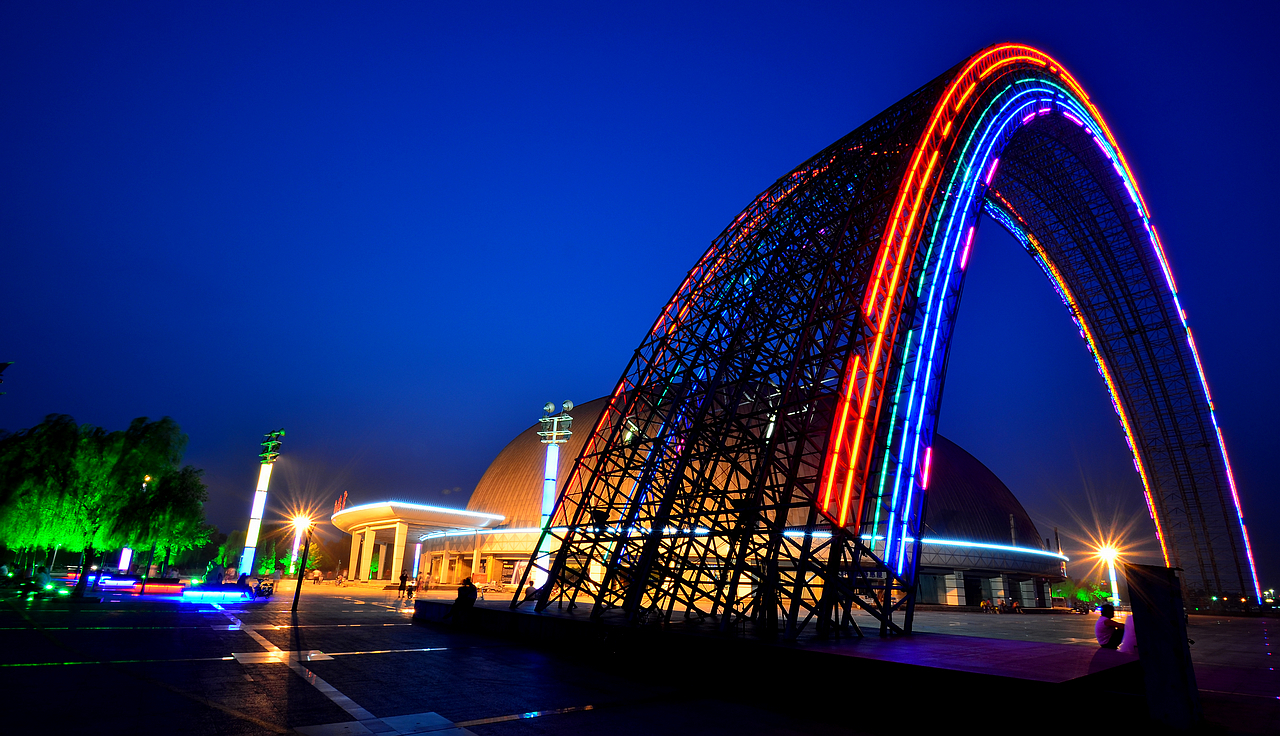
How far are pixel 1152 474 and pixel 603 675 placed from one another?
5063 centimetres

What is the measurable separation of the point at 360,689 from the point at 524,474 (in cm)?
6111

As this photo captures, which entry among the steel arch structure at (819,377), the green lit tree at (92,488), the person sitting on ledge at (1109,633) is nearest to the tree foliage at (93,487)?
the green lit tree at (92,488)

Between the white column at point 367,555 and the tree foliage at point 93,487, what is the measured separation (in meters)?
27.1

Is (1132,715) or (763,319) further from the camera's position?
(763,319)

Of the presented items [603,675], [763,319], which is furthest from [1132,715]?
[763,319]

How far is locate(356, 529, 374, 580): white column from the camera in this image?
241ft

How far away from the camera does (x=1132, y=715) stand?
299 inches

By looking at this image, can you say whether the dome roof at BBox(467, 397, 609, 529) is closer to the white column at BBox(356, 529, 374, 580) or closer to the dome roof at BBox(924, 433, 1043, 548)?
the white column at BBox(356, 529, 374, 580)

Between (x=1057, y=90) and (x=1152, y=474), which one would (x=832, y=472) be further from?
(x=1152, y=474)

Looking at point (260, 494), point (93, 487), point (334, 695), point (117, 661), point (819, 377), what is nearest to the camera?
point (334, 695)

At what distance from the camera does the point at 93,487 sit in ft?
140

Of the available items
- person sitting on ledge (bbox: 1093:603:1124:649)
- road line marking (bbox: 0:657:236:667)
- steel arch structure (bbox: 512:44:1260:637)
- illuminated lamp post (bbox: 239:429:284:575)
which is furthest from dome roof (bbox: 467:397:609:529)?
person sitting on ledge (bbox: 1093:603:1124:649)

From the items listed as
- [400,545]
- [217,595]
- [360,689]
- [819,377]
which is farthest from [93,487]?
[819,377]

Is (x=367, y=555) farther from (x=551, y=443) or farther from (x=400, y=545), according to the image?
(x=551, y=443)
